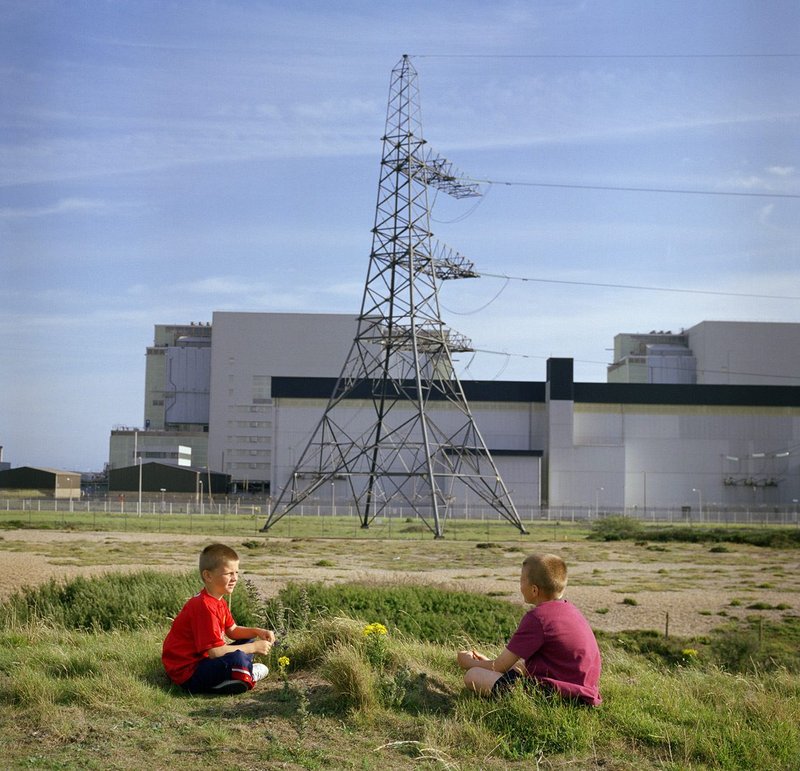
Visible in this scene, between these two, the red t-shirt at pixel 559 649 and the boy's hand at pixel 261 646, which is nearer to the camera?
the red t-shirt at pixel 559 649

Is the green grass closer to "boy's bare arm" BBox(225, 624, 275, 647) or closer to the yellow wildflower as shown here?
the yellow wildflower

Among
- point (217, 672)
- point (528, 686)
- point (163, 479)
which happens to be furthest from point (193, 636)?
point (163, 479)

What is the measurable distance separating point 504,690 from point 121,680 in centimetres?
271

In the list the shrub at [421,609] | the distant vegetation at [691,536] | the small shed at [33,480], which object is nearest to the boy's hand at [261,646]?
the shrub at [421,609]

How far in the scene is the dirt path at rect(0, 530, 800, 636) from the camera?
66.2 feet

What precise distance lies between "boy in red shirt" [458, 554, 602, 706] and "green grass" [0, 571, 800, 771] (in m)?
0.14

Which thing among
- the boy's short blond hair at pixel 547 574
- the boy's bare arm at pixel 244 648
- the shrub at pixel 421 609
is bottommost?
the shrub at pixel 421 609

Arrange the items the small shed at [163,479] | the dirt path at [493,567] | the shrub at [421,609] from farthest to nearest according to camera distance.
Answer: the small shed at [163,479] → the dirt path at [493,567] → the shrub at [421,609]

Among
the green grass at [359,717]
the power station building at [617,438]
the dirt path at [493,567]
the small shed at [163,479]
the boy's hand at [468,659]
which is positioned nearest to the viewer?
the green grass at [359,717]

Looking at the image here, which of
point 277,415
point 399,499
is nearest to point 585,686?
point 399,499

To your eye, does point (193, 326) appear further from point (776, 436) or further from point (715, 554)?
point (715, 554)

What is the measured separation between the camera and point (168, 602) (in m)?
12.5

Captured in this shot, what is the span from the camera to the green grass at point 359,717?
573 cm

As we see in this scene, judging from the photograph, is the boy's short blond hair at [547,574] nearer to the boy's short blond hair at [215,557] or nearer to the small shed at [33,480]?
the boy's short blond hair at [215,557]
